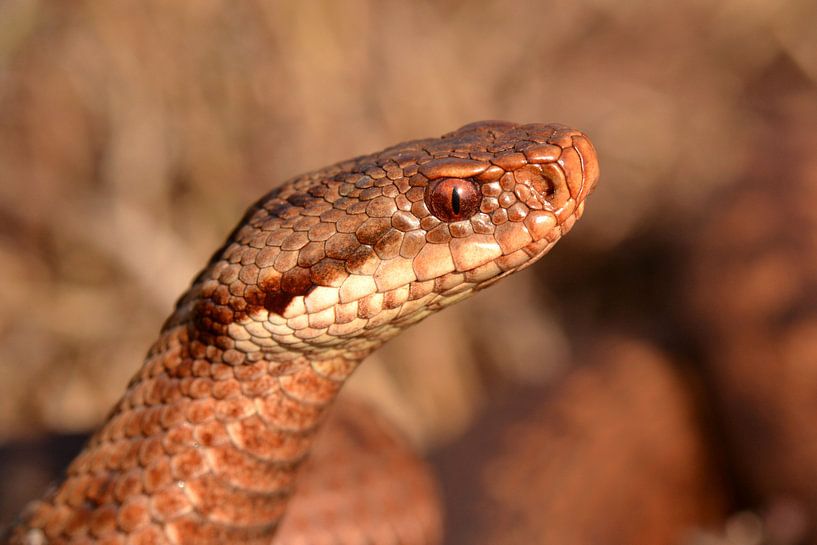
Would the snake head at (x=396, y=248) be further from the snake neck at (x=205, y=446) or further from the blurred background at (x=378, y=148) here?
the blurred background at (x=378, y=148)

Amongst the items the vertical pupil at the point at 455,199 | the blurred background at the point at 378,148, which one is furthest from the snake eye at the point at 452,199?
the blurred background at the point at 378,148

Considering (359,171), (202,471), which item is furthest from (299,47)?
(202,471)

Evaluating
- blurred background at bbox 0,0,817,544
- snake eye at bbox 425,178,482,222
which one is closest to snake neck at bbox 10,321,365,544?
snake eye at bbox 425,178,482,222

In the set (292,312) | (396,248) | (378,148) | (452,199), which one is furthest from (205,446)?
(378,148)

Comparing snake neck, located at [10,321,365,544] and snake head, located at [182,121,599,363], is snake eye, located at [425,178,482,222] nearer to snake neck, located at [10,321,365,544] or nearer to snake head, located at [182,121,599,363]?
snake head, located at [182,121,599,363]

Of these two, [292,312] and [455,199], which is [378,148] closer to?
[455,199]

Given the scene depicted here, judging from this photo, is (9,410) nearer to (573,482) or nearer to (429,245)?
(573,482)

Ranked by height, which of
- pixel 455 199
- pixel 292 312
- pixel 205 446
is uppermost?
pixel 455 199
